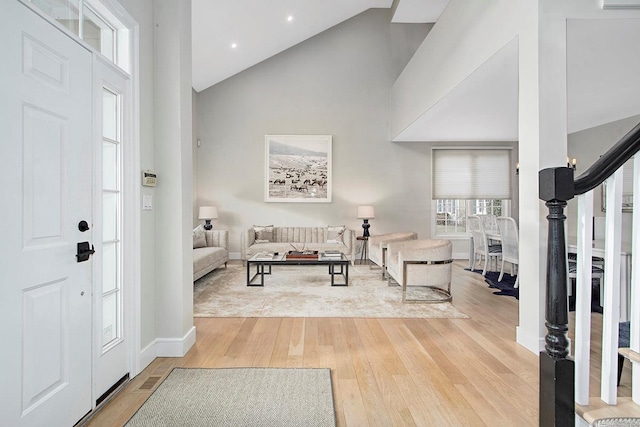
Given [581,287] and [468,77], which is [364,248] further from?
[581,287]

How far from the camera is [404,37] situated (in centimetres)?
731

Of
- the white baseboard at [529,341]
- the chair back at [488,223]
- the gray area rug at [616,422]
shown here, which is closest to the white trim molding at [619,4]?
the white baseboard at [529,341]

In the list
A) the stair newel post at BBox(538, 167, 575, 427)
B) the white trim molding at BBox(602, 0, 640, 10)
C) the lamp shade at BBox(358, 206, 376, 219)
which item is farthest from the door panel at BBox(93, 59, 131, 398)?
the lamp shade at BBox(358, 206, 376, 219)

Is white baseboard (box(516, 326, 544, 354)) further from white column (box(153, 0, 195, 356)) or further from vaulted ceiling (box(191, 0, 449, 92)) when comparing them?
vaulted ceiling (box(191, 0, 449, 92))

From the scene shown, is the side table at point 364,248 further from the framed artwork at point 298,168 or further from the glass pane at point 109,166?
the glass pane at point 109,166

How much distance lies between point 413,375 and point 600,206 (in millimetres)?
5784

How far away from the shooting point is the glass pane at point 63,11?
1636 mm

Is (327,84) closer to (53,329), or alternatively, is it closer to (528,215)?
(528,215)

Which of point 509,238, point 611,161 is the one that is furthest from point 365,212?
point 611,161

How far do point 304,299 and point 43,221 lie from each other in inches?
119

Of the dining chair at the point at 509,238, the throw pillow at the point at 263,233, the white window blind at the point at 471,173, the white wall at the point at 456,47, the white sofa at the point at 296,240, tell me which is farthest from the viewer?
the white window blind at the point at 471,173

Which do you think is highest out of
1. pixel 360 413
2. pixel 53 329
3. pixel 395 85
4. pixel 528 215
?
pixel 395 85

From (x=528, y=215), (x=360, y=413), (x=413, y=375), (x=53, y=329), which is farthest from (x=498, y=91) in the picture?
(x=53, y=329)

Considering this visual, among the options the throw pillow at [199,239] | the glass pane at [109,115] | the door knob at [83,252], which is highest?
the glass pane at [109,115]
